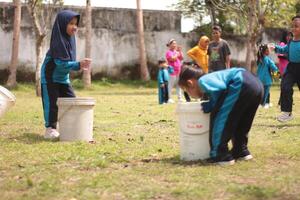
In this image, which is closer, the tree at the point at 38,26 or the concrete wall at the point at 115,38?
the tree at the point at 38,26

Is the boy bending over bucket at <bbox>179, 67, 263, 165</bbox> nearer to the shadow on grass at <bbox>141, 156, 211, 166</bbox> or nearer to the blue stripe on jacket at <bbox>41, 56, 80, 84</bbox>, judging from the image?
the shadow on grass at <bbox>141, 156, 211, 166</bbox>

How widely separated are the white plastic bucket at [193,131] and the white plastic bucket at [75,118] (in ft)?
5.84

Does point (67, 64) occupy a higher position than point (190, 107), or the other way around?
point (67, 64)

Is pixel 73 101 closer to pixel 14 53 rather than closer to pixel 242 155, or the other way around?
pixel 242 155

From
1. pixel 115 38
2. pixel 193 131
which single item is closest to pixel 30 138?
pixel 193 131

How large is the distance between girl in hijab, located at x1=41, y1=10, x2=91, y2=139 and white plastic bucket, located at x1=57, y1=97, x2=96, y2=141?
38cm

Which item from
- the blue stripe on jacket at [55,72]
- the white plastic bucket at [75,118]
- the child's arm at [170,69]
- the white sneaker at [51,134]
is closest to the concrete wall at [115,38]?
the child's arm at [170,69]

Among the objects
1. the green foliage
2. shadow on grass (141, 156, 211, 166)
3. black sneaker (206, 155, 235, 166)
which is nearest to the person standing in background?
shadow on grass (141, 156, 211, 166)

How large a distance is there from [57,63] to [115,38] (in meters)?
16.7

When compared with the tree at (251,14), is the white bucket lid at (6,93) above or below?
below

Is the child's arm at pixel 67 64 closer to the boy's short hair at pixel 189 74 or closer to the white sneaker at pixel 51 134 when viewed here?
the white sneaker at pixel 51 134

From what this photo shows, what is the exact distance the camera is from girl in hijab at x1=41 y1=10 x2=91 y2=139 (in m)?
7.12

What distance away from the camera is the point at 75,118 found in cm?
686

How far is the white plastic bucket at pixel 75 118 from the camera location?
6.79 meters
